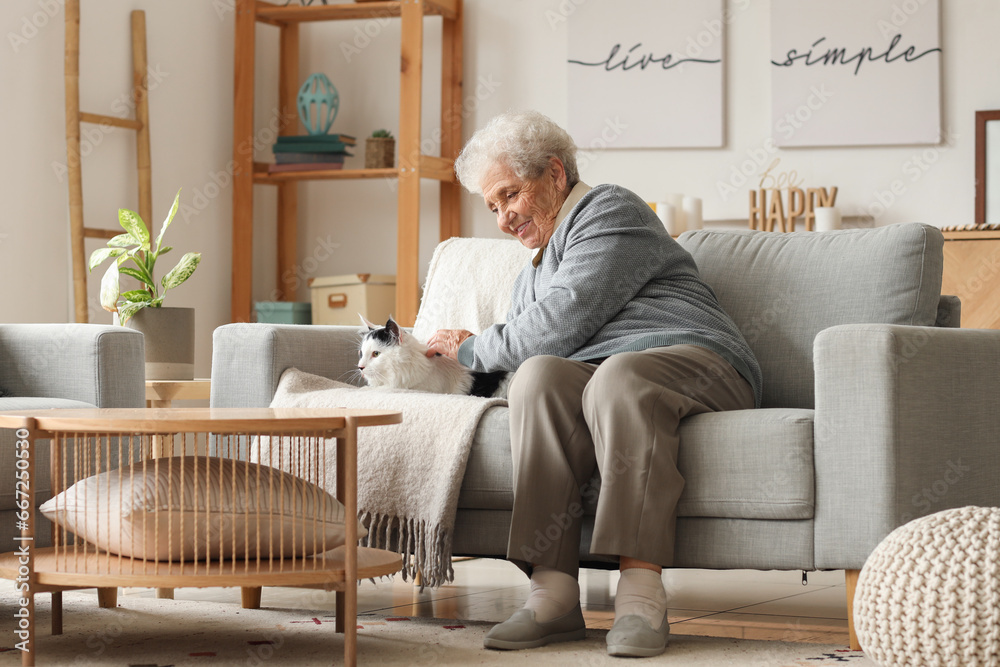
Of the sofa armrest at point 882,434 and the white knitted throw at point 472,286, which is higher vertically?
the white knitted throw at point 472,286

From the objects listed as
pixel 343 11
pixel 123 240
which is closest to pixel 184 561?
pixel 123 240

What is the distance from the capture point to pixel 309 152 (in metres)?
4.33

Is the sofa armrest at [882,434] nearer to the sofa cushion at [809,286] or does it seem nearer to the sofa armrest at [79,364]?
the sofa cushion at [809,286]

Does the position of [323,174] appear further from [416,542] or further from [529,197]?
[416,542]

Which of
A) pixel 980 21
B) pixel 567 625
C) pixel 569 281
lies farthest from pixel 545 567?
pixel 980 21

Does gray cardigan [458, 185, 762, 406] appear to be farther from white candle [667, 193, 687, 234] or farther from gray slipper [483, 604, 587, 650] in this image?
white candle [667, 193, 687, 234]

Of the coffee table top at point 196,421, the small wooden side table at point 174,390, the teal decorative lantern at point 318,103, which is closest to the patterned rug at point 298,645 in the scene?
the coffee table top at point 196,421

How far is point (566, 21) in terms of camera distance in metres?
4.28

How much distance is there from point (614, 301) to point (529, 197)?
A: 33 centimetres

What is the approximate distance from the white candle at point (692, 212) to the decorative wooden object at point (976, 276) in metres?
0.82

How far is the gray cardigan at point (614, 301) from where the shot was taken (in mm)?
2076

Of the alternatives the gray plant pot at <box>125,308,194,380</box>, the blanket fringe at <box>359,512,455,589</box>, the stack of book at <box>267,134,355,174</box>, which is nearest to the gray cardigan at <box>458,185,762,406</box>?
the blanket fringe at <box>359,512,455,589</box>

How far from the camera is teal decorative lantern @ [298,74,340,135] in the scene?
4.34 m

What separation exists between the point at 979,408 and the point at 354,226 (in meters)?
3.06
